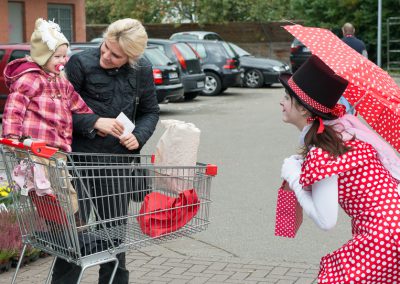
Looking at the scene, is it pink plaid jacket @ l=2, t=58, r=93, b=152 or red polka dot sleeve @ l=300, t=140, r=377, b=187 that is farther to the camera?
pink plaid jacket @ l=2, t=58, r=93, b=152

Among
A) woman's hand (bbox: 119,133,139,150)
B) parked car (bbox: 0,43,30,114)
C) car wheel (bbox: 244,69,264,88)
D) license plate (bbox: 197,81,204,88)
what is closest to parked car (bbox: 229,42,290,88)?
car wheel (bbox: 244,69,264,88)

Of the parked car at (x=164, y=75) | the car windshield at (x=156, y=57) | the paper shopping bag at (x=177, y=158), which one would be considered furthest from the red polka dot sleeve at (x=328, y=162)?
the car windshield at (x=156, y=57)

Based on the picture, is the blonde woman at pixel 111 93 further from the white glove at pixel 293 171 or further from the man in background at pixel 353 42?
the man in background at pixel 353 42

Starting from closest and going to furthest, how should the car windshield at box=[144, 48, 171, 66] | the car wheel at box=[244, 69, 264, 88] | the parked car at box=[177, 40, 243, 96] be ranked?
the car windshield at box=[144, 48, 171, 66], the parked car at box=[177, 40, 243, 96], the car wheel at box=[244, 69, 264, 88]

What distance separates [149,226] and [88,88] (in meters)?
1.00

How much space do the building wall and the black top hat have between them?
25.5 m

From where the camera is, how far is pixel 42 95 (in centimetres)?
495

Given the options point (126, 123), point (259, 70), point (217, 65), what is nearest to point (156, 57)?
point (217, 65)

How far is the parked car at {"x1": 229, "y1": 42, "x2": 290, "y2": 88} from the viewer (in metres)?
27.8

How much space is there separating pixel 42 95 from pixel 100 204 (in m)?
0.73

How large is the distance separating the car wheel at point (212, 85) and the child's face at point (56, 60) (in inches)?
808

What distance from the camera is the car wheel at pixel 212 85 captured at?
25531 mm

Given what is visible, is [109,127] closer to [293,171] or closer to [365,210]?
[293,171]

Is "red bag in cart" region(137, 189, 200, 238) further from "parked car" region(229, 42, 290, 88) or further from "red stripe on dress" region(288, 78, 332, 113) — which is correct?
"parked car" region(229, 42, 290, 88)
